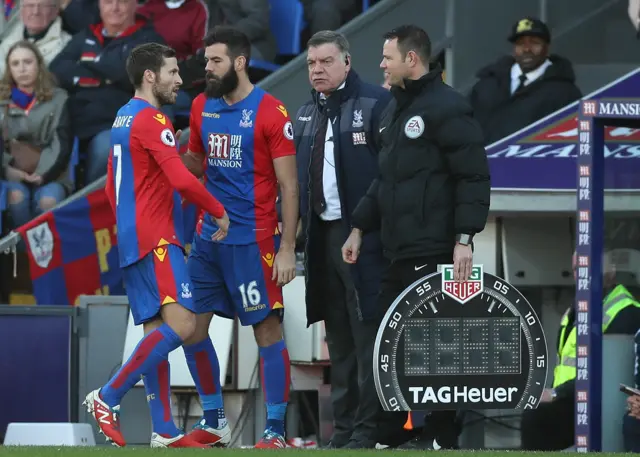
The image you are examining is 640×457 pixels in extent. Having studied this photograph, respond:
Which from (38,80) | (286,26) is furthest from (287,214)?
(38,80)

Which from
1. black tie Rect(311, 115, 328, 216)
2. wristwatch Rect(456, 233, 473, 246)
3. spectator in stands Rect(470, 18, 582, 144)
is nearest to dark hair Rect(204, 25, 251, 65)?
black tie Rect(311, 115, 328, 216)

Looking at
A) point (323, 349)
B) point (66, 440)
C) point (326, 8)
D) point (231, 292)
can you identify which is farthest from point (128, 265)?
point (326, 8)

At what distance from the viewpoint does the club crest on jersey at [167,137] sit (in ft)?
28.9

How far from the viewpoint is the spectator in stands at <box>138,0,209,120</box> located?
13.9 metres

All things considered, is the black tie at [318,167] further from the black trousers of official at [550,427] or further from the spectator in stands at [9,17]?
the spectator in stands at [9,17]

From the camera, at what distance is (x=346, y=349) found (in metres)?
9.57

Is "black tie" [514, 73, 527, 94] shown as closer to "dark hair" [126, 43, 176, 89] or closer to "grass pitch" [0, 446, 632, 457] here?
"dark hair" [126, 43, 176, 89]

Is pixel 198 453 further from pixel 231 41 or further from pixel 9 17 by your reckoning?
pixel 9 17

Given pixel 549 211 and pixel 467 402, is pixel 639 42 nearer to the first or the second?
pixel 549 211

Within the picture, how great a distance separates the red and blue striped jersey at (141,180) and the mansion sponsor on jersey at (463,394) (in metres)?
1.41

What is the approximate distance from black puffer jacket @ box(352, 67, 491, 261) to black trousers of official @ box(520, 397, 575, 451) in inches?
83.7

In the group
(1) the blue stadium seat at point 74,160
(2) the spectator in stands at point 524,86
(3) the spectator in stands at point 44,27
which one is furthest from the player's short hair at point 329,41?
(3) the spectator in stands at point 44,27

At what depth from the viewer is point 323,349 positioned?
1118cm

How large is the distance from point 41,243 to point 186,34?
236cm
